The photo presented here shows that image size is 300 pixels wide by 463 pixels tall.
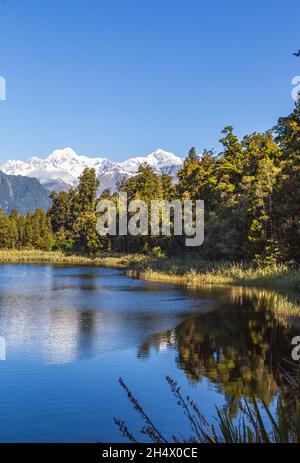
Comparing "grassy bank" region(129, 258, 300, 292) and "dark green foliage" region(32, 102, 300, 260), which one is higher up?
"dark green foliage" region(32, 102, 300, 260)

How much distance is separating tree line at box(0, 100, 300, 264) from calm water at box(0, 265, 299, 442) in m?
7.54

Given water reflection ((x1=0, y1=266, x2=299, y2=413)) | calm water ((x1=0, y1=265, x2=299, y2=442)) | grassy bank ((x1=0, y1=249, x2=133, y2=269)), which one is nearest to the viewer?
calm water ((x1=0, y1=265, x2=299, y2=442))

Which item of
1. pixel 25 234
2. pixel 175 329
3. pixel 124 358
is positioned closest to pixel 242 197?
pixel 175 329

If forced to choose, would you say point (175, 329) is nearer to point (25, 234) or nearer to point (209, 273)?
point (209, 273)

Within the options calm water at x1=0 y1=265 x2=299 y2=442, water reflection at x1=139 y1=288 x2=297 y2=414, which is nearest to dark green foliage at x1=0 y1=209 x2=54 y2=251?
calm water at x1=0 y1=265 x2=299 y2=442

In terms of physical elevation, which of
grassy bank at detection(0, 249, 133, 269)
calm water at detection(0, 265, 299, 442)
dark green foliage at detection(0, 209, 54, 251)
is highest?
dark green foliage at detection(0, 209, 54, 251)

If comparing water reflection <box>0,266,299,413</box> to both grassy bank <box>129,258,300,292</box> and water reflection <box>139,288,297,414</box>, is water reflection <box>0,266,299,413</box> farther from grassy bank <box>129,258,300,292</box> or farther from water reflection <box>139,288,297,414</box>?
grassy bank <box>129,258,300,292</box>

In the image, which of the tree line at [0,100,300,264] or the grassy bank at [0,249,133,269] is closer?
the tree line at [0,100,300,264]

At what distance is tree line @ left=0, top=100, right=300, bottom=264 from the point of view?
36.0 meters

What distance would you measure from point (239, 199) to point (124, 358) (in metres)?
30.9

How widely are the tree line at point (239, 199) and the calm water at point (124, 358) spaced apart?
7.54m
